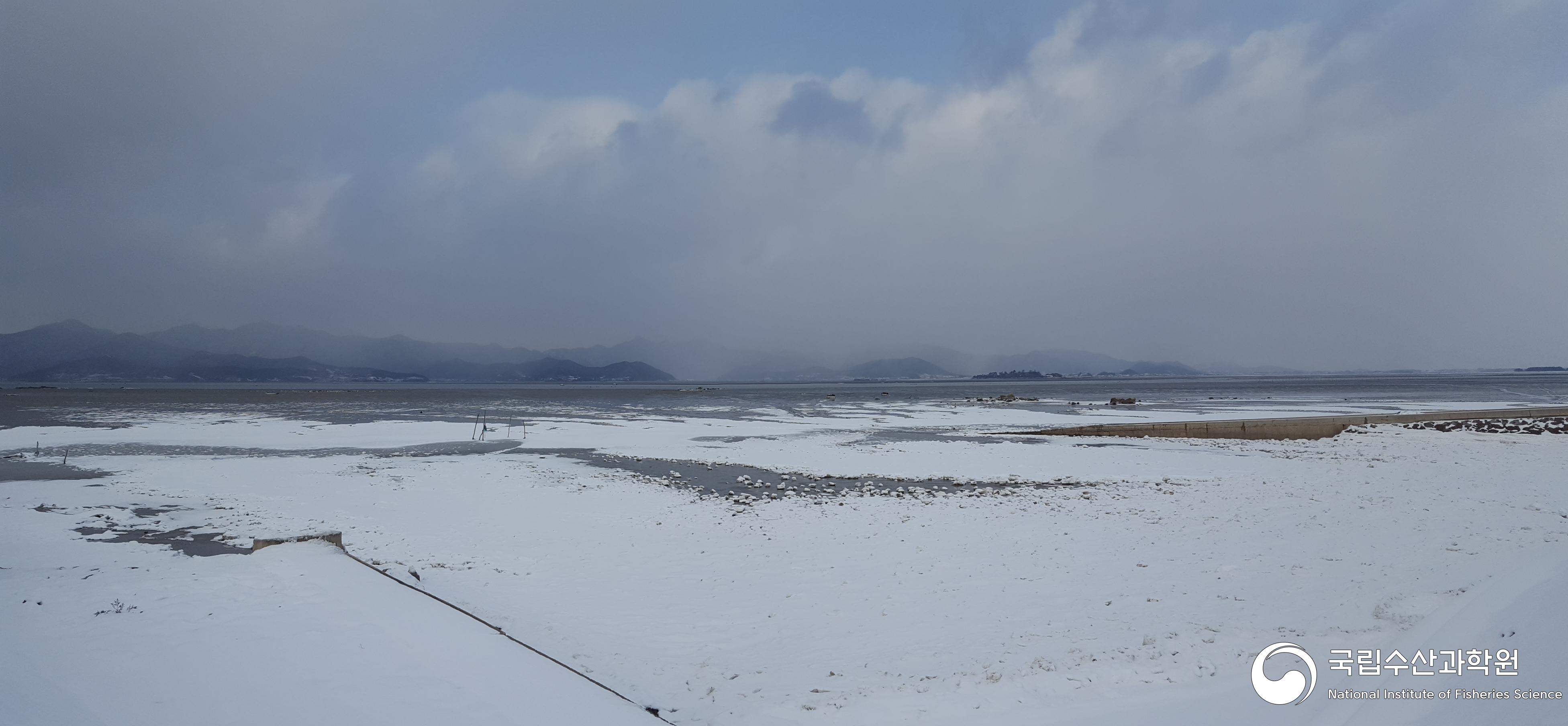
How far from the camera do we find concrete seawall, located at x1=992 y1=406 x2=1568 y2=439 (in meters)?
32.1

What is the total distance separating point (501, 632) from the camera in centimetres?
821

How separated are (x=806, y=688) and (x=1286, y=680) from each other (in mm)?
4451

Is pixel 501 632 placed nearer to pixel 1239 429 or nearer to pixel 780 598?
pixel 780 598
